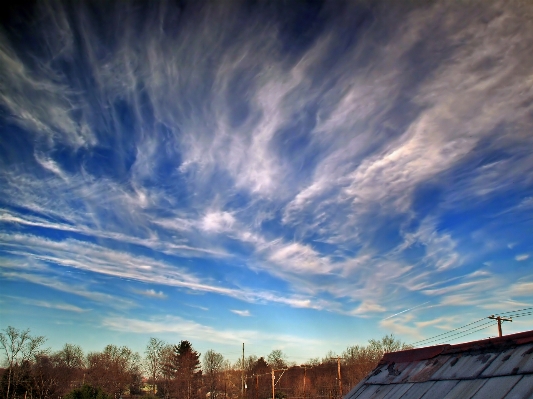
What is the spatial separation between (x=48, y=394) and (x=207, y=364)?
169 ft

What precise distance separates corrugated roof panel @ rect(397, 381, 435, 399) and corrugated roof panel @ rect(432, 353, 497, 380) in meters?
0.28

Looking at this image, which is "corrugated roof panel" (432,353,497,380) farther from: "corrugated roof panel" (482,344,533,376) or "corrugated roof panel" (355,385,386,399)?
"corrugated roof panel" (355,385,386,399)

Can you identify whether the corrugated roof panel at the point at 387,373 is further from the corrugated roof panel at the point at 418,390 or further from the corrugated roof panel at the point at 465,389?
the corrugated roof panel at the point at 465,389

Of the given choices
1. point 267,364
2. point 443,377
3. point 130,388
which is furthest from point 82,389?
point 267,364

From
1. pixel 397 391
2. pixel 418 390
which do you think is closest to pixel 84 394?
Answer: pixel 397 391

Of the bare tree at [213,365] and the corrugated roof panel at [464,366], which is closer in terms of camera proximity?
the corrugated roof panel at [464,366]

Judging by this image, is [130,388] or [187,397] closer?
[187,397]

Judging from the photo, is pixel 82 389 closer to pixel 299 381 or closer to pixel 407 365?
Answer: pixel 407 365

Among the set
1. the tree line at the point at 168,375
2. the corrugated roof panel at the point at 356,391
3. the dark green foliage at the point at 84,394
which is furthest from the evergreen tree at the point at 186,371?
the corrugated roof panel at the point at 356,391

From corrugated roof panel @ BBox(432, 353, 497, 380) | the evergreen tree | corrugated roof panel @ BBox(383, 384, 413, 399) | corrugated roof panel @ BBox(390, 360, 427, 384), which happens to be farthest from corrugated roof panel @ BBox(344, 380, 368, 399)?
the evergreen tree

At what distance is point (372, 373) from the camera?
12922 millimetres

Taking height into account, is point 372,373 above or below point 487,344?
below

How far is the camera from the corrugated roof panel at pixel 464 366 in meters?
8.66

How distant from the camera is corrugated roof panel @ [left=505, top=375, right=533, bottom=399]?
6656 millimetres
